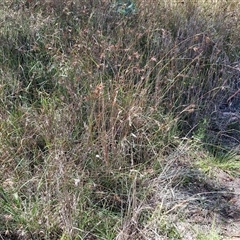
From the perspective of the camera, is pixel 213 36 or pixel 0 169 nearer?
pixel 0 169

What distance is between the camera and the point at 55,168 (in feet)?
7.71

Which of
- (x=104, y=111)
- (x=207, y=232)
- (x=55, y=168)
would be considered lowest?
(x=207, y=232)

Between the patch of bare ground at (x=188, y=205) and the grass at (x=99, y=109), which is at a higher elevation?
the grass at (x=99, y=109)

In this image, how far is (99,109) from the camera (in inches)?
101

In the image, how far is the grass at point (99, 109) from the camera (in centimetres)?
226

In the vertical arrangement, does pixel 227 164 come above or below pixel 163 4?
below

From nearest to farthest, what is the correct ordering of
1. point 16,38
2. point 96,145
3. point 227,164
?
point 96,145, point 227,164, point 16,38

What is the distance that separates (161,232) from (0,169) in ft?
3.26

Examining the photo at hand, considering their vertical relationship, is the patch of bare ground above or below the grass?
below

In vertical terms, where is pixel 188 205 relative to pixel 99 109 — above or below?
below

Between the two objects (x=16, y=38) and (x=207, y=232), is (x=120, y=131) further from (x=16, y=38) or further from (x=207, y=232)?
(x=16, y=38)

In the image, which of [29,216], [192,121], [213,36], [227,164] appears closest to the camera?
[29,216]

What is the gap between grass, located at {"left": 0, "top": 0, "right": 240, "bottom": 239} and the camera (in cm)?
226

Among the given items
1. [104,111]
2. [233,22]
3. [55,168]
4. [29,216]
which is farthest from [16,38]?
[233,22]
